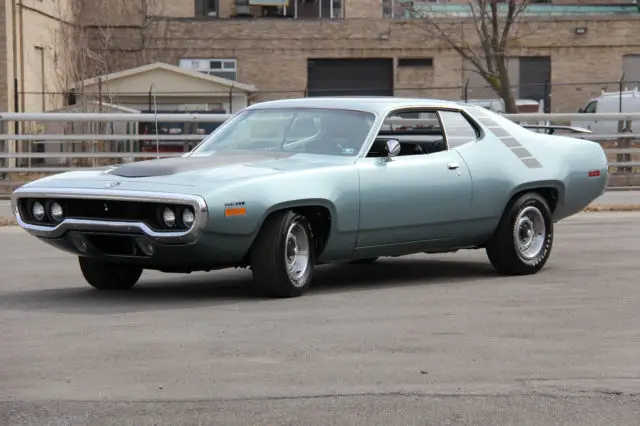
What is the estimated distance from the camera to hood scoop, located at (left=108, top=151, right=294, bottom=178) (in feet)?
29.2

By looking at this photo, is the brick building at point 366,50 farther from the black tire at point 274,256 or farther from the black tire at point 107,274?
the black tire at point 274,256

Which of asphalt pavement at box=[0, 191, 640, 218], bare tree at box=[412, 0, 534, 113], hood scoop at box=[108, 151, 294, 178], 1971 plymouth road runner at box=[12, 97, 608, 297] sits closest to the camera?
Result: 1971 plymouth road runner at box=[12, 97, 608, 297]

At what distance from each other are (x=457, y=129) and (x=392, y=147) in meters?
1.04

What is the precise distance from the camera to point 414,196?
385 inches

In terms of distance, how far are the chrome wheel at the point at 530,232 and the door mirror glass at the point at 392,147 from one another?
1293 millimetres

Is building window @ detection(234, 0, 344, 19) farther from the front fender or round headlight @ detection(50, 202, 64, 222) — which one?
round headlight @ detection(50, 202, 64, 222)

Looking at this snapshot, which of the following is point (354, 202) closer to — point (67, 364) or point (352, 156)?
point (352, 156)

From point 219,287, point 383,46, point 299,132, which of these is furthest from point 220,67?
point 219,287

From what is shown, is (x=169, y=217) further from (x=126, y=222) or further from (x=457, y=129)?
(x=457, y=129)

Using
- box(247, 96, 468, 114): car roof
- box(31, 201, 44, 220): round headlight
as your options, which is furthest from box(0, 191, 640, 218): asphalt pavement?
box(31, 201, 44, 220): round headlight

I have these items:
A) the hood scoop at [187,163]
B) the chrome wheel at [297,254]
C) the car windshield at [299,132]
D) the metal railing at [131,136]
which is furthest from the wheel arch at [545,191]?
the metal railing at [131,136]

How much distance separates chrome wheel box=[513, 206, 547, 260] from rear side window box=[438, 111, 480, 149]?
0.70 m

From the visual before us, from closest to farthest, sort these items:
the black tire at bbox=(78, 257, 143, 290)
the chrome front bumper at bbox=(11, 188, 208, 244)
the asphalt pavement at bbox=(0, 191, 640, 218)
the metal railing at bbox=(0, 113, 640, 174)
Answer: the chrome front bumper at bbox=(11, 188, 208, 244) → the black tire at bbox=(78, 257, 143, 290) → the asphalt pavement at bbox=(0, 191, 640, 218) → the metal railing at bbox=(0, 113, 640, 174)

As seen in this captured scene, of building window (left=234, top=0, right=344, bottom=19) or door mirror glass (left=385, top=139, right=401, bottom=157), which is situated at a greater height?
building window (left=234, top=0, right=344, bottom=19)
